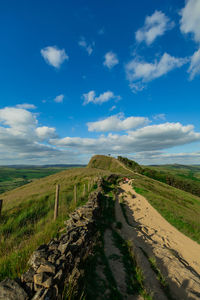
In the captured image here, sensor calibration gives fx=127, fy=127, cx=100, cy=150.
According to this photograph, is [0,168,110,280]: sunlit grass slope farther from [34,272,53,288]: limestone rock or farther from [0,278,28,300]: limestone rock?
[0,278,28,300]: limestone rock

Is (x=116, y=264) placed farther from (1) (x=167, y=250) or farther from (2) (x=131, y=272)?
(1) (x=167, y=250)

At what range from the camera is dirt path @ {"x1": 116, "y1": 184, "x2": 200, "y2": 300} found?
5.75 m

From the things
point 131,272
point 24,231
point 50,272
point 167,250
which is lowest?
point 167,250

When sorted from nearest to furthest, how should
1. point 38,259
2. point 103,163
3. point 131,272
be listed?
point 38,259, point 131,272, point 103,163

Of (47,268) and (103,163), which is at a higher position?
(103,163)

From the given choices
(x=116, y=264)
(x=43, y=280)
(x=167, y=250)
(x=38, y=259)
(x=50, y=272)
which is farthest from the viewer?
(x=167, y=250)

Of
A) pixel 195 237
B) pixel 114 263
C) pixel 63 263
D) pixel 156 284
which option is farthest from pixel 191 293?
pixel 195 237

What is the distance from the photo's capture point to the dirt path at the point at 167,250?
5.75 metres

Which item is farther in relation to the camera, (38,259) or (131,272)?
(131,272)

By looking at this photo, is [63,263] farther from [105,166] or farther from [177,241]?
[105,166]

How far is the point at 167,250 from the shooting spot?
8664 mm

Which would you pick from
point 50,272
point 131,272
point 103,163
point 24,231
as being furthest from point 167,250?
point 103,163

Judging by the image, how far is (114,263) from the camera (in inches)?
229

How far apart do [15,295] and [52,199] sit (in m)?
12.3
